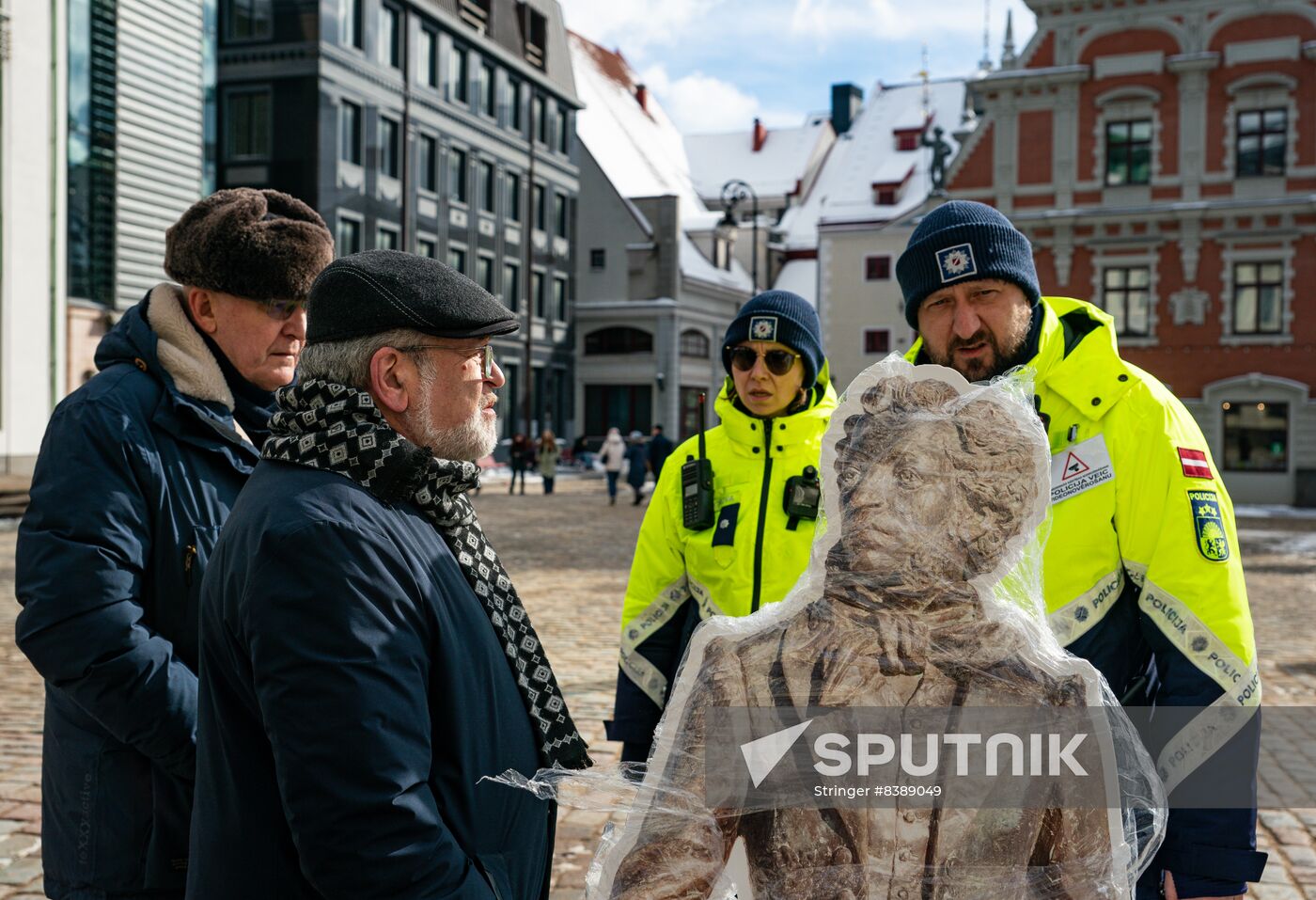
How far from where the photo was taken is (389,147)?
36656mm

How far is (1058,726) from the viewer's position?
1488 mm

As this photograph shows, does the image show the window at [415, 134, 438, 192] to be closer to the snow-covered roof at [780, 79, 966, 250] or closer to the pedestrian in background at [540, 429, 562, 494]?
the pedestrian in background at [540, 429, 562, 494]

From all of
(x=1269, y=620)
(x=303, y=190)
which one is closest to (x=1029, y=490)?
(x=1269, y=620)

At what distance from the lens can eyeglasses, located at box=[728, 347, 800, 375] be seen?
3.77 metres

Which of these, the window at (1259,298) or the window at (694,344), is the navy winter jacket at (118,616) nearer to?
the window at (1259,298)

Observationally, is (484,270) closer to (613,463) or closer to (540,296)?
(540,296)

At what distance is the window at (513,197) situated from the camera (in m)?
42.9

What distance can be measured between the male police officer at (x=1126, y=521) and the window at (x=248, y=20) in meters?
35.3

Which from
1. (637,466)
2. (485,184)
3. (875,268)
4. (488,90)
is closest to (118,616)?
(637,466)

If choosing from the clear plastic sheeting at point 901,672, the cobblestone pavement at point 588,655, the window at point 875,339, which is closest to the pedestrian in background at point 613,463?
the cobblestone pavement at point 588,655

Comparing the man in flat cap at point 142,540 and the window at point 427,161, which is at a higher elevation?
the window at point 427,161

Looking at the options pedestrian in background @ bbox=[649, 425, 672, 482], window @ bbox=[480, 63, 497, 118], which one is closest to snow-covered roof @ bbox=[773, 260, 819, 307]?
window @ bbox=[480, 63, 497, 118]

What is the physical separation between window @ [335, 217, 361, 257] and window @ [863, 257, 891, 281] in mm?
20100

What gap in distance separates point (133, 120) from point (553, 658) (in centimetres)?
1878
